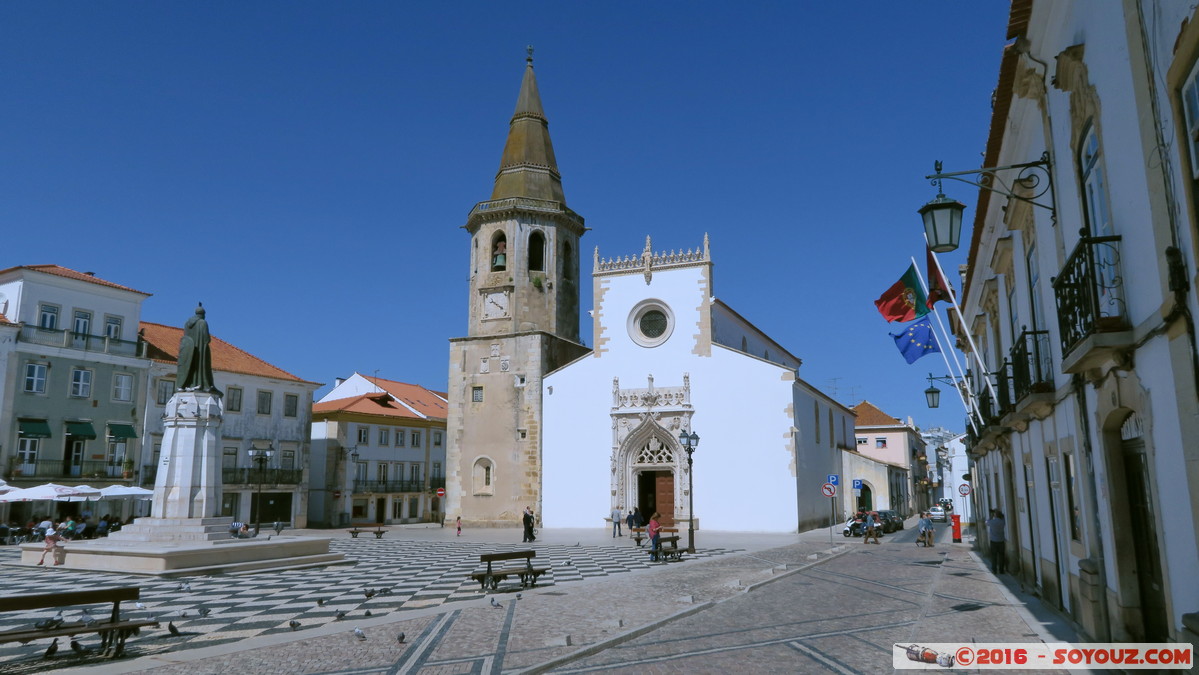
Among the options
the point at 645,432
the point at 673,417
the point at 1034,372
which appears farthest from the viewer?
the point at 645,432

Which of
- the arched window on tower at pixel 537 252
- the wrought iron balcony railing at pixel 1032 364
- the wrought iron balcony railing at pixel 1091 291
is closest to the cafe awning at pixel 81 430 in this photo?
the arched window on tower at pixel 537 252

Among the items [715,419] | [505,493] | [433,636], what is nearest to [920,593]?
[433,636]

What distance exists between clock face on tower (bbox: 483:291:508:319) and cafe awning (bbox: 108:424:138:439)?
16.1 m

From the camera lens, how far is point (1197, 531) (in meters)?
5.47

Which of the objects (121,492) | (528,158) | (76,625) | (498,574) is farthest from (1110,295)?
(528,158)

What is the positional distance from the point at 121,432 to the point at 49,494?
22.4ft

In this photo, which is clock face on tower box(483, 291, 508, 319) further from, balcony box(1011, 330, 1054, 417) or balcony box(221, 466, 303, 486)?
balcony box(1011, 330, 1054, 417)

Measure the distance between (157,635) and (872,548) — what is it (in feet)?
72.2

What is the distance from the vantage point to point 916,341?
750 inches

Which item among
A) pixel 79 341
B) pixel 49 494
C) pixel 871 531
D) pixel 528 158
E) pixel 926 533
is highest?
pixel 528 158

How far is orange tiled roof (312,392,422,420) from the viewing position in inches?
1922

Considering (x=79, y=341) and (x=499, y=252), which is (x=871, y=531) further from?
(x=79, y=341)

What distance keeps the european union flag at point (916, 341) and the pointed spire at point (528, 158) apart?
24980 millimetres

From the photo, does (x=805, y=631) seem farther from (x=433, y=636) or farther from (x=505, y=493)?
(x=505, y=493)
